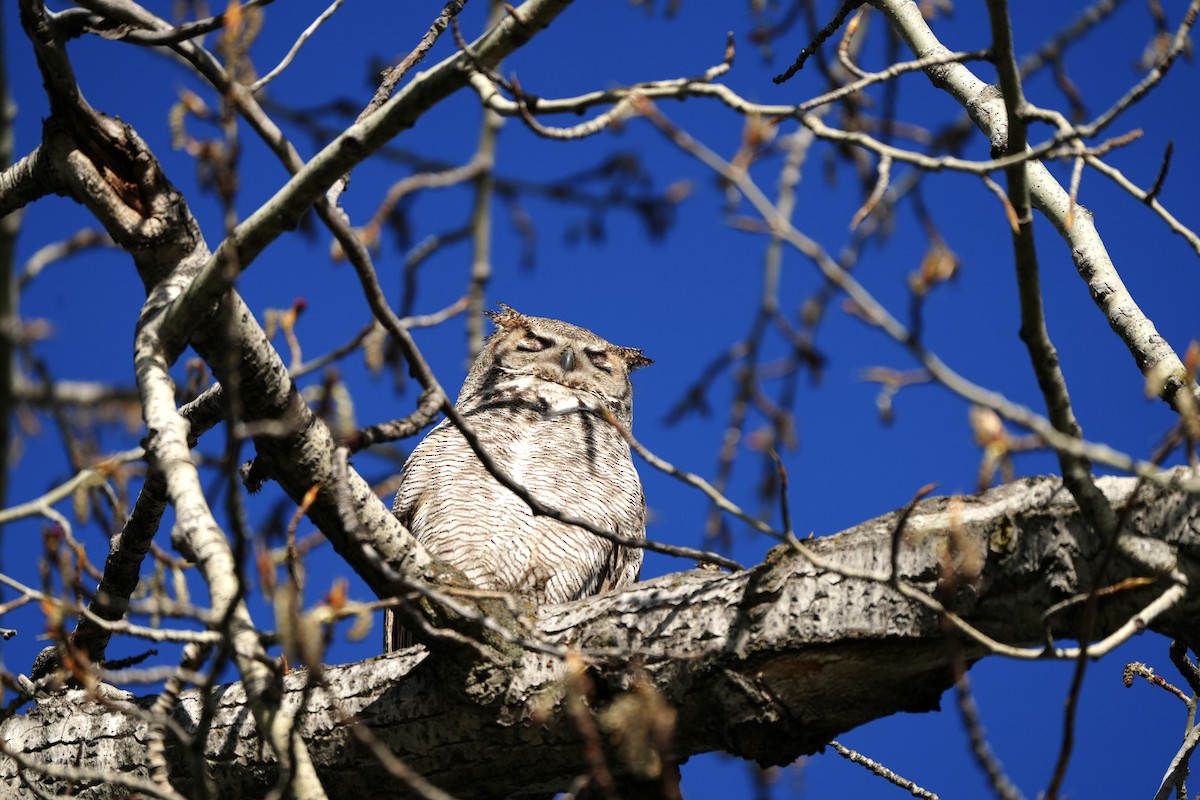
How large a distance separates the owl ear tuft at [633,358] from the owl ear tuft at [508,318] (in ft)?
2.07

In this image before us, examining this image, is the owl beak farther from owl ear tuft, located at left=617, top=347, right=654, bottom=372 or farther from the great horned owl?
owl ear tuft, located at left=617, top=347, right=654, bottom=372

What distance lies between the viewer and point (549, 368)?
640 cm

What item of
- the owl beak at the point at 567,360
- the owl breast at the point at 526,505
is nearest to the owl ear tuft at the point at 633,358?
the owl beak at the point at 567,360

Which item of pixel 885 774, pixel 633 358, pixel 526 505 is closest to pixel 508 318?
pixel 633 358

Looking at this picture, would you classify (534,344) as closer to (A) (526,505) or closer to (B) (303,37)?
(A) (526,505)

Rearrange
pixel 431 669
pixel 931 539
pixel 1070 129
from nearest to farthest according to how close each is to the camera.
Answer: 1. pixel 1070 129
2. pixel 931 539
3. pixel 431 669

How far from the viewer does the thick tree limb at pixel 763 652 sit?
250 cm

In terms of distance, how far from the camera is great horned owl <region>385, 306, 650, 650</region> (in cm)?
470

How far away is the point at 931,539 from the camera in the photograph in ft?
8.71

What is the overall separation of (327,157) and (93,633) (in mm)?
2014

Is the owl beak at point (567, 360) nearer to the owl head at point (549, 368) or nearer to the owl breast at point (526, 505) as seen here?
the owl head at point (549, 368)

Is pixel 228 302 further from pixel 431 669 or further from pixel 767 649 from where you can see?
pixel 767 649

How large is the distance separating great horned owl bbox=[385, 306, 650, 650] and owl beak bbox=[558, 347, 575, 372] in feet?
0.18

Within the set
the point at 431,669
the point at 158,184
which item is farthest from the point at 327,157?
the point at 431,669
